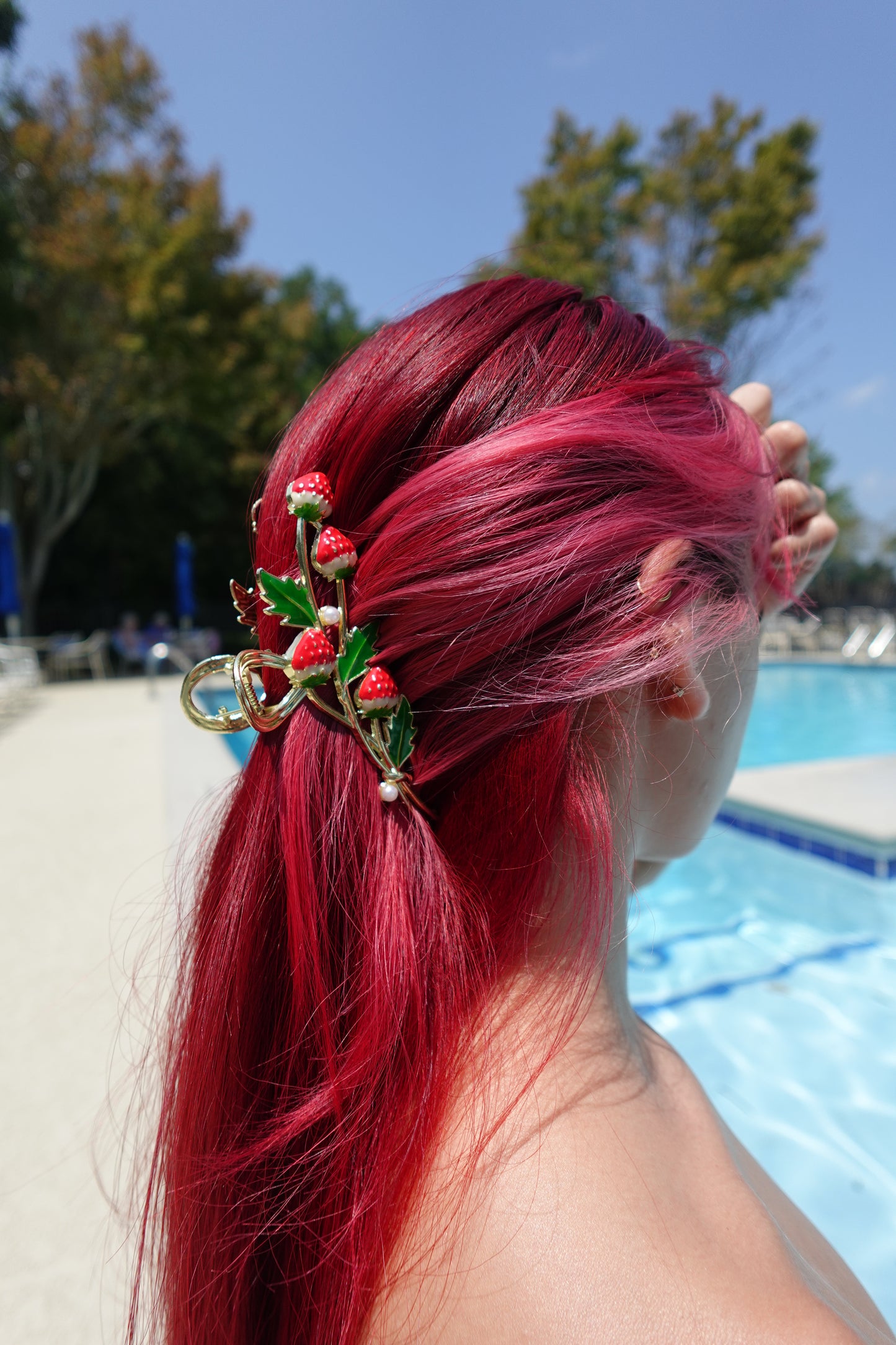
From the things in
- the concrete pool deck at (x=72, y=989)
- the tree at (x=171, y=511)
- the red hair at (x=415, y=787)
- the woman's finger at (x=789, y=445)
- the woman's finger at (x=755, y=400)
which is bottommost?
the concrete pool deck at (x=72, y=989)

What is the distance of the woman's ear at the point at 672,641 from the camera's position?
0.80 metres

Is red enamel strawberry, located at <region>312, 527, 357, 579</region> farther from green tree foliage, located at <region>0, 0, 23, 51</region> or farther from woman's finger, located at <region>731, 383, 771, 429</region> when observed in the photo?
green tree foliage, located at <region>0, 0, 23, 51</region>

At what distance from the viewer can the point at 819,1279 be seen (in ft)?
2.81

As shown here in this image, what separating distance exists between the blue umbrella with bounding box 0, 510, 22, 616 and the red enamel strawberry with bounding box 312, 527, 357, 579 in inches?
539

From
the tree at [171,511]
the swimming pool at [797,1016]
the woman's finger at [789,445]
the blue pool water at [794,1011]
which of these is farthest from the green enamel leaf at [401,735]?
the tree at [171,511]

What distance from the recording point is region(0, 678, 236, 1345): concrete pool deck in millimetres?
1694

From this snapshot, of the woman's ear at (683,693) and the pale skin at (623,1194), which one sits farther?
the woman's ear at (683,693)

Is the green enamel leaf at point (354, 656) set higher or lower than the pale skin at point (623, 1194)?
higher

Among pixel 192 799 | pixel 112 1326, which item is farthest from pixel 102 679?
pixel 112 1326

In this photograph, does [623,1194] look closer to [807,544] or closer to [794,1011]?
[807,544]

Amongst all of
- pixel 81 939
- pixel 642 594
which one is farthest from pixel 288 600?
pixel 81 939

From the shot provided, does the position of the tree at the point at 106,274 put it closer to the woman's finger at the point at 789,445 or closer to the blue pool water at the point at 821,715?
the blue pool water at the point at 821,715

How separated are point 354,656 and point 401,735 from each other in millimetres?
94

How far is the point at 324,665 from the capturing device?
76 cm
